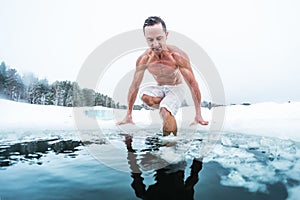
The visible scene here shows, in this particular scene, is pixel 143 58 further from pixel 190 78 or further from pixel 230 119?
pixel 230 119

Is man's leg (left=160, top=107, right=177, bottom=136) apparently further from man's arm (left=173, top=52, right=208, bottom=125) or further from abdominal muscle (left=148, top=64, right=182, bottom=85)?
abdominal muscle (left=148, top=64, right=182, bottom=85)

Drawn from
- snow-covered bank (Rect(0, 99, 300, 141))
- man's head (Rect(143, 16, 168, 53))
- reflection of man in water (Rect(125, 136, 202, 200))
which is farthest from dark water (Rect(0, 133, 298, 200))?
snow-covered bank (Rect(0, 99, 300, 141))

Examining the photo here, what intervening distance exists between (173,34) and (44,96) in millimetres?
29673

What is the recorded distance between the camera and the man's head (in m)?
2.62

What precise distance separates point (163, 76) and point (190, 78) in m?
0.48

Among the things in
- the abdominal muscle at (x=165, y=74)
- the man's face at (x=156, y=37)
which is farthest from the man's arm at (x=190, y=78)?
the man's face at (x=156, y=37)

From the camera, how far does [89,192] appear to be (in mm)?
1335

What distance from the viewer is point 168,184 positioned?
1430 mm

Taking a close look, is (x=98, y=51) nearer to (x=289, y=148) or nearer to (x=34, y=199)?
(x=34, y=199)

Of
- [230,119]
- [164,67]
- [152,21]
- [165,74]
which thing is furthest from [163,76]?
→ [230,119]

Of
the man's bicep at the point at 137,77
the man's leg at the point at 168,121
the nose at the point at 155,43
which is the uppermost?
the nose at the point at 155,43

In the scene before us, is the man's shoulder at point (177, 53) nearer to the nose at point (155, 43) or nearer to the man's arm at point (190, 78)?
the man's arm at point (190, 78)

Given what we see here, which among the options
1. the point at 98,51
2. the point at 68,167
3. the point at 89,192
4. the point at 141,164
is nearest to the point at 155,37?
the point at 98,51

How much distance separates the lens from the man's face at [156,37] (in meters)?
2.62
